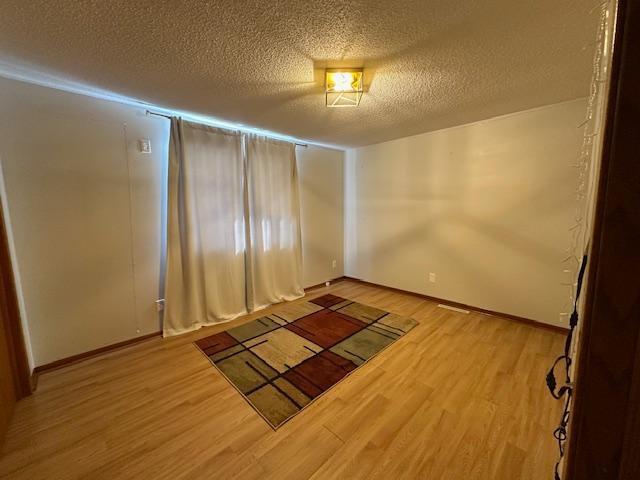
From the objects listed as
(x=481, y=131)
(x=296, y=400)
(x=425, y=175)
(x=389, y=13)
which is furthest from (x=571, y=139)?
(x=296, y=400)

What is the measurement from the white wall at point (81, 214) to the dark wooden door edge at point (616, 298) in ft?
9.66

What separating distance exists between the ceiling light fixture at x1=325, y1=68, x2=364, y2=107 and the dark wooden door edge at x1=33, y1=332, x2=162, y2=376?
9.31ft

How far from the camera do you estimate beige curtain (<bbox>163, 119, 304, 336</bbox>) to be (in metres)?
2.53

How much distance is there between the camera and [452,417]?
154cm

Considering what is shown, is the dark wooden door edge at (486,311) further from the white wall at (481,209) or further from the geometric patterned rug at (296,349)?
the geometric patterned rug at (296,349)

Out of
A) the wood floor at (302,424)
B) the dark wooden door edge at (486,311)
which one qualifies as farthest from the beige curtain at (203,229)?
the dark wooden door edge at (486,311)

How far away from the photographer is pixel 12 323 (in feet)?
5.60

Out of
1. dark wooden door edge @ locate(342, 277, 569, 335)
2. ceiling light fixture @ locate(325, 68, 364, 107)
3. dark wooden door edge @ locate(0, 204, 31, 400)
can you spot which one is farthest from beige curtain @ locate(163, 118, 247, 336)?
dark wooden door edge @ locate(342, 277, 569, 335)

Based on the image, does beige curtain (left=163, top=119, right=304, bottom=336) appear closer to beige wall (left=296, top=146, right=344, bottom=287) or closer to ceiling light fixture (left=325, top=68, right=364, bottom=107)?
beige wall (left=296, top=146, right=344, bottom=287)

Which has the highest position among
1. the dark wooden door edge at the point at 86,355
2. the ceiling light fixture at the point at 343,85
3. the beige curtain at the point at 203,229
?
the ceiling light fixture at the point at 343,85

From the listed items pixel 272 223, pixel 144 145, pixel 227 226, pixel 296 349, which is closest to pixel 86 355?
pixel 227 226

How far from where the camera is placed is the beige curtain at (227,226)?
8.29 feet

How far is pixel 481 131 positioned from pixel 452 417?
290cm

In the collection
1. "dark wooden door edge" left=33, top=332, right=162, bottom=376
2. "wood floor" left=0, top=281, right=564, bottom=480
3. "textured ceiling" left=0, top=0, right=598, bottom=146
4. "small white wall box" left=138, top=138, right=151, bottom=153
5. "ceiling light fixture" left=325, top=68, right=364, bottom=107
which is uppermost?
"textured ceiling" left=0, top=0, right=598, bottom=146
